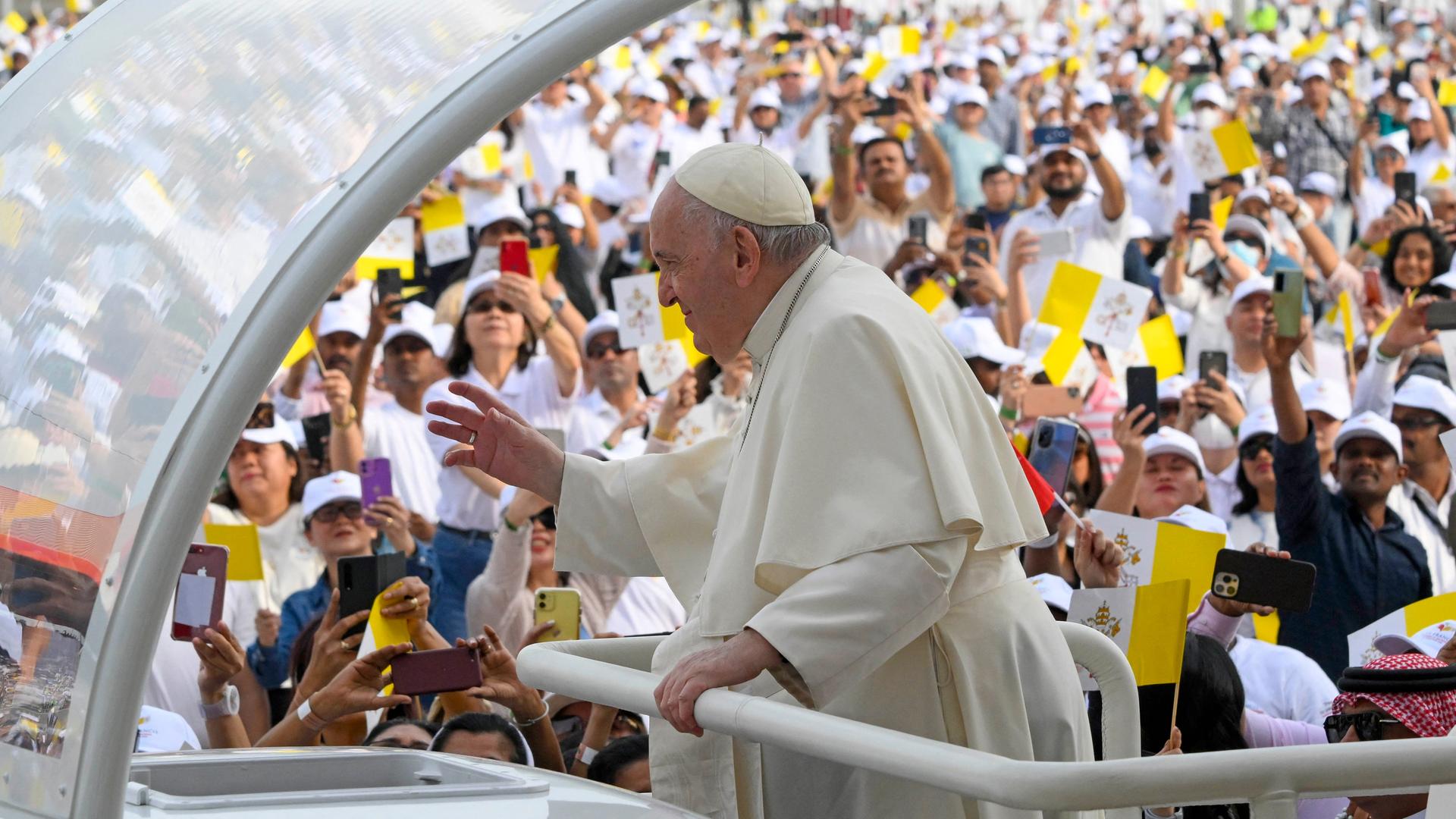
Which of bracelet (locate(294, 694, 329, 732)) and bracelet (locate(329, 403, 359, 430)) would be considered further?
bracelet (locate(329, 403, 359, 430))

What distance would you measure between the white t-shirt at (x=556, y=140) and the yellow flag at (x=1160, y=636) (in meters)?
11.6

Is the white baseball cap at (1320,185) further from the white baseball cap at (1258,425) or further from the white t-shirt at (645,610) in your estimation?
the white t-shirt at (645,610)

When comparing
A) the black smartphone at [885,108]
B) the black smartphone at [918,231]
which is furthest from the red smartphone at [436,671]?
the black smartphone at [885,108]

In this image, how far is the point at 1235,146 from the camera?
10.3 meters

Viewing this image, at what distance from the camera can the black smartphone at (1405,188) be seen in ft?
32.7

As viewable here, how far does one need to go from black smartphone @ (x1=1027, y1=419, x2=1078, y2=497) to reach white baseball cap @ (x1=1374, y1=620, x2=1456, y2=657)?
3.24ft

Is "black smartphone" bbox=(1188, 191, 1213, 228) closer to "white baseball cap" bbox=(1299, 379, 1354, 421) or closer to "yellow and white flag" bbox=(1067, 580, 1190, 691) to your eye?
"white baseball cap" bbox=(1299, 379, 1354, 421)

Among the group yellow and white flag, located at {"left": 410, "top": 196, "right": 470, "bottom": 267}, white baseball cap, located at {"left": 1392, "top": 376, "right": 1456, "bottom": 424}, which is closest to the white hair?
white baseball cap, located at {"left": 1392, "top": 376, "right": 1456, "bottom": 424}

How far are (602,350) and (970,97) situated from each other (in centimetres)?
747

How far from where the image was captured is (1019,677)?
2.71m

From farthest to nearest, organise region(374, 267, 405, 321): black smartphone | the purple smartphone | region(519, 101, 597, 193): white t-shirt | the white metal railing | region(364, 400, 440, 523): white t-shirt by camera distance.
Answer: region(519, 101, 597, 193): white t-shirt
region(364, 400, 440, 523): white t-shirt
region(374, 267, 405, 321): black smartphone
the purple smartphone
the white metal railing

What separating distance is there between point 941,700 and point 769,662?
1.33 ft

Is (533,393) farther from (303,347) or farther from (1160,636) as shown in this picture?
(1160,636)

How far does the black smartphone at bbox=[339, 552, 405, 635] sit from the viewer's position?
14.3ft
